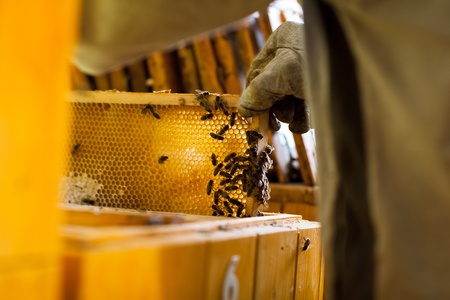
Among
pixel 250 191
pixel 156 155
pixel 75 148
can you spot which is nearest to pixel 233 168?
pixel 250 191

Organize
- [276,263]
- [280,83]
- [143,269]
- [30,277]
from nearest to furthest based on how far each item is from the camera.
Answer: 1. [30,277]
2. [143,269]
3. [276,263]
4. [280,83]

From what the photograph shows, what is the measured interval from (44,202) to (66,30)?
304mm

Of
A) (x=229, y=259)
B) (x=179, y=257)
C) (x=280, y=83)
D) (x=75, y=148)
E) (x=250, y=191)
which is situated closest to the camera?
(x=179, y=257)

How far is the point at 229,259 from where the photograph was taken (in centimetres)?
142

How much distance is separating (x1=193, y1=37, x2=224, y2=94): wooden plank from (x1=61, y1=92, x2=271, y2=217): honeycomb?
2.71 metres

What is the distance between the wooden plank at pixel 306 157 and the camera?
4.92 meters

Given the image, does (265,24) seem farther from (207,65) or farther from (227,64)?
(207,65)

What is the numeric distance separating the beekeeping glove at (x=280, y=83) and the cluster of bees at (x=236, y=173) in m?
0.14

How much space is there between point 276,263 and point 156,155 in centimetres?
88

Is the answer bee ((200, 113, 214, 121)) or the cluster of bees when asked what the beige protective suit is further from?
bee ((200, 113, 214, 121))

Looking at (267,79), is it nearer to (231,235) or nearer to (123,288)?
(231,235)

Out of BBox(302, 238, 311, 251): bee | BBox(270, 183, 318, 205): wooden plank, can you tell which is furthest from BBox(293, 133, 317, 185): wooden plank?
BBox(302, 238, 311, 251): bee

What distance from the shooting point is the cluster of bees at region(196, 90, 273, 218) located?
7.21 feet

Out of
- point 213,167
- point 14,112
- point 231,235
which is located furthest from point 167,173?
point 14,112
